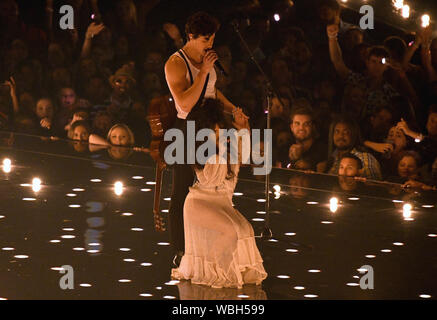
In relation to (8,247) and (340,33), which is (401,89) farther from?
(8,247)

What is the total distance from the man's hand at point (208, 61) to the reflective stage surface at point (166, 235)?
3.58ft

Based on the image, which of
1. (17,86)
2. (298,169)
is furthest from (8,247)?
(17,86)

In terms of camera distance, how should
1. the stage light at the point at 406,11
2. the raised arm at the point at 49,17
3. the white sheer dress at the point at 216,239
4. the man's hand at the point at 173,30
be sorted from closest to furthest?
the white sheer dress at the point at 216,239 → the stage light at the point at 406,11 → the man's hand at the point at 173,30 → the raised arm at the point at 49,17

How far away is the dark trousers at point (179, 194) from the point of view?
6.05 metres

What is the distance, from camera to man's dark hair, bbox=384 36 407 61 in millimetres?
8734

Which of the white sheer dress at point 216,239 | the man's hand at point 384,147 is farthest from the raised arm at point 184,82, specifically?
the man's hand at point 384,147

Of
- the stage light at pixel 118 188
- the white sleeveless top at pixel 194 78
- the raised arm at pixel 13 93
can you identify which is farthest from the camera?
the raised arm at pixel 13 93

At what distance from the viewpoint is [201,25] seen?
597 cm

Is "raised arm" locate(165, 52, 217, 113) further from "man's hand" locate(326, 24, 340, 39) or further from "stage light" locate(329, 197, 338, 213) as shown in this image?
"man's hand" locate(326, 24, 340, 39)

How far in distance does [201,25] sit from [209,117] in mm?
506

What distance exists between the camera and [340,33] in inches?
364

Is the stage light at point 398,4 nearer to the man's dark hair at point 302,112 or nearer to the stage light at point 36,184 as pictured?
the man's dark hair at point 302,112

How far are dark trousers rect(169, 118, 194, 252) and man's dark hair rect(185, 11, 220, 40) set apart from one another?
0.47 m
